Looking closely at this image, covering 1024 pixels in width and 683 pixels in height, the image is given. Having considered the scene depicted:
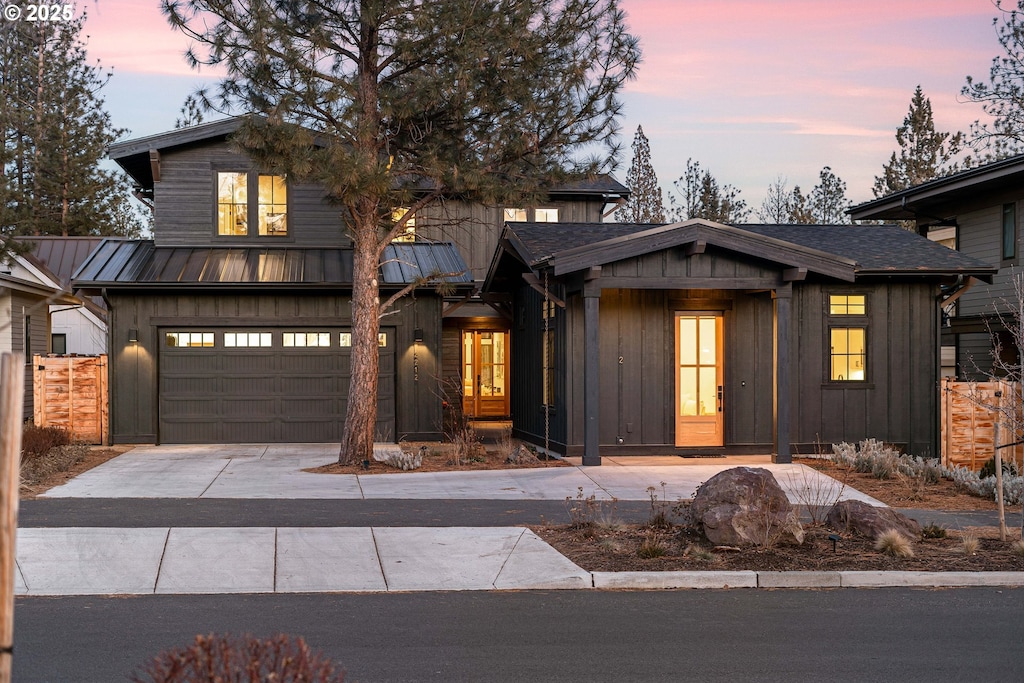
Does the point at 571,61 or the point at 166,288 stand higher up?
the point at 571,61

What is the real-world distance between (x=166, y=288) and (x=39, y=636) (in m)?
13.8

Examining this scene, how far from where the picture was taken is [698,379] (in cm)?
1847

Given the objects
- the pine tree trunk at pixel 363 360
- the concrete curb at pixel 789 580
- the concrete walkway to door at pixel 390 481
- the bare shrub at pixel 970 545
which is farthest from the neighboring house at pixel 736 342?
the concrete curb at pixel 789 580

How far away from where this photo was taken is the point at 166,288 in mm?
20422

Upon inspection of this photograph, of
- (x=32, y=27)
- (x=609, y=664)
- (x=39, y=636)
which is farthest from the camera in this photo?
(x=32, y=27)

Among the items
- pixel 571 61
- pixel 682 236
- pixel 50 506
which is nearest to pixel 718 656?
pixel 50 506

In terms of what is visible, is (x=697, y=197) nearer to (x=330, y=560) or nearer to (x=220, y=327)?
(x=220, y=327)

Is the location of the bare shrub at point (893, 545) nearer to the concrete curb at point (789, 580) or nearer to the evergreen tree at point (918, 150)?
the concrete curb at point (789, 580)

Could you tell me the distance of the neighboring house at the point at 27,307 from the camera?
2183cm

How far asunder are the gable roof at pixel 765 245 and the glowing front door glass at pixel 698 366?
5.82ft

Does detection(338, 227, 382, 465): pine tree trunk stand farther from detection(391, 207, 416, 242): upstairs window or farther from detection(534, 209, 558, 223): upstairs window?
detection(534, 209, 558, 223): upstairs window

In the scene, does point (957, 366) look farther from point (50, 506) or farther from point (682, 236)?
point (50, 506)

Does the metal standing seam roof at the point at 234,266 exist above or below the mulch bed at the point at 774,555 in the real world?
above

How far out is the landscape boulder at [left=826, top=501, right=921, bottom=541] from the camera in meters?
10.5
